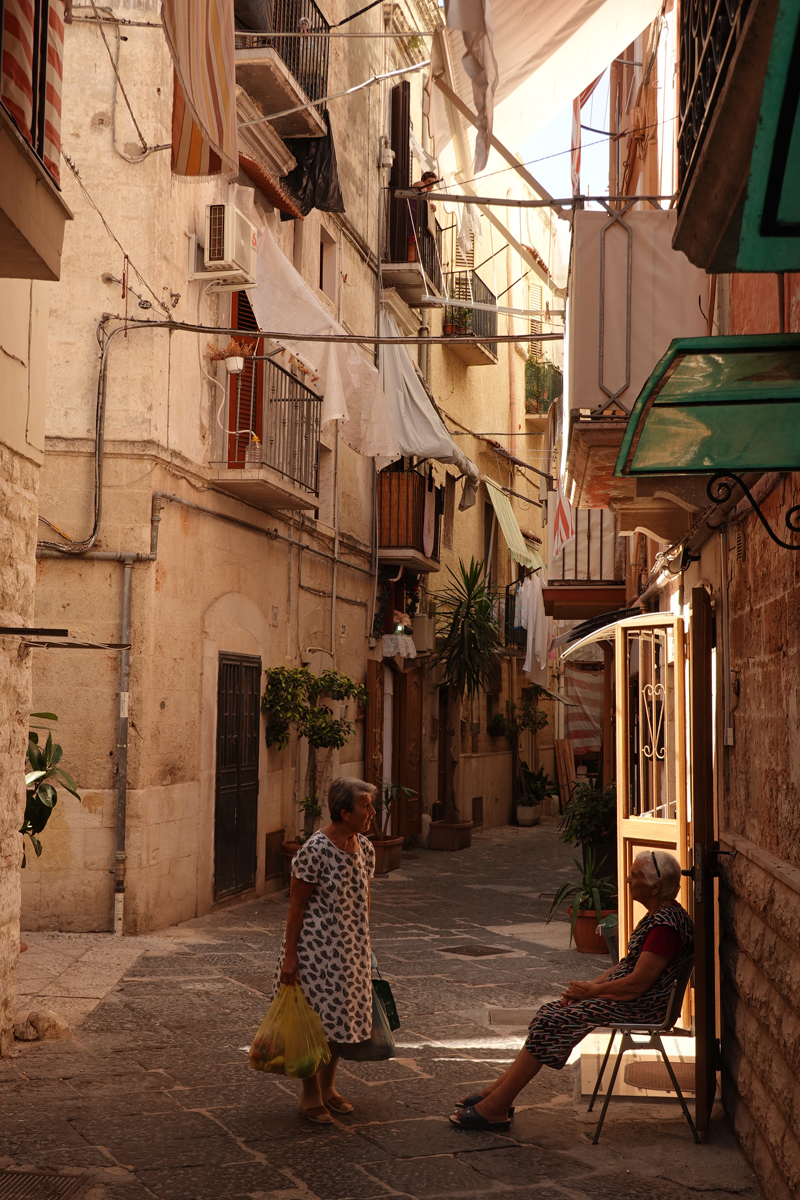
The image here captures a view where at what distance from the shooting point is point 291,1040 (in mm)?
5129

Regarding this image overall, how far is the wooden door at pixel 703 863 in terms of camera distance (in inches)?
206

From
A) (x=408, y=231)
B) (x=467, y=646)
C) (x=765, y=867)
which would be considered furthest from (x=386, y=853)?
(x=765, y=867)

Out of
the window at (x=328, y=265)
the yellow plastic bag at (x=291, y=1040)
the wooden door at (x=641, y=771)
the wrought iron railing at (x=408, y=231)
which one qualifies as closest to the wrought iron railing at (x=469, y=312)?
the wrought iron railing at (x=408, y=231)

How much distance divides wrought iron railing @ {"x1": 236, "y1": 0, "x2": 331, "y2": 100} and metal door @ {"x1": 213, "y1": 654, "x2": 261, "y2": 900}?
19.9ft

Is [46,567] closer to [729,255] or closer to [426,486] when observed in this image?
[729,255]

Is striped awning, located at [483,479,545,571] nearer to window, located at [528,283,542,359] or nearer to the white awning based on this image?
window, located at [528,283,542,359]

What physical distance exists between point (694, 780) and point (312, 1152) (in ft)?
7.72

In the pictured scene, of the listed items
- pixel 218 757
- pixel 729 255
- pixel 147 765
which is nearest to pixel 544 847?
pixel 218 757

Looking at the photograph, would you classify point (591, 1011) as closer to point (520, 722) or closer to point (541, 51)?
point (541, 51)

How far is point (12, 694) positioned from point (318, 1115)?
Result: 2.58 metres

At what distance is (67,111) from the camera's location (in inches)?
413

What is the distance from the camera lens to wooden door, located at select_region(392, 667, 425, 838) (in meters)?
19.0

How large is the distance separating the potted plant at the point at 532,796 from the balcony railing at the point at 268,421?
13916 mm

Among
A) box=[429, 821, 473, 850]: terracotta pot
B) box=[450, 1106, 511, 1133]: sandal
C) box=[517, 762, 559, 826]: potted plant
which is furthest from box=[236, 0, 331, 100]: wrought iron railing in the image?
box=[517, 762, 559, 826]: potted plant
